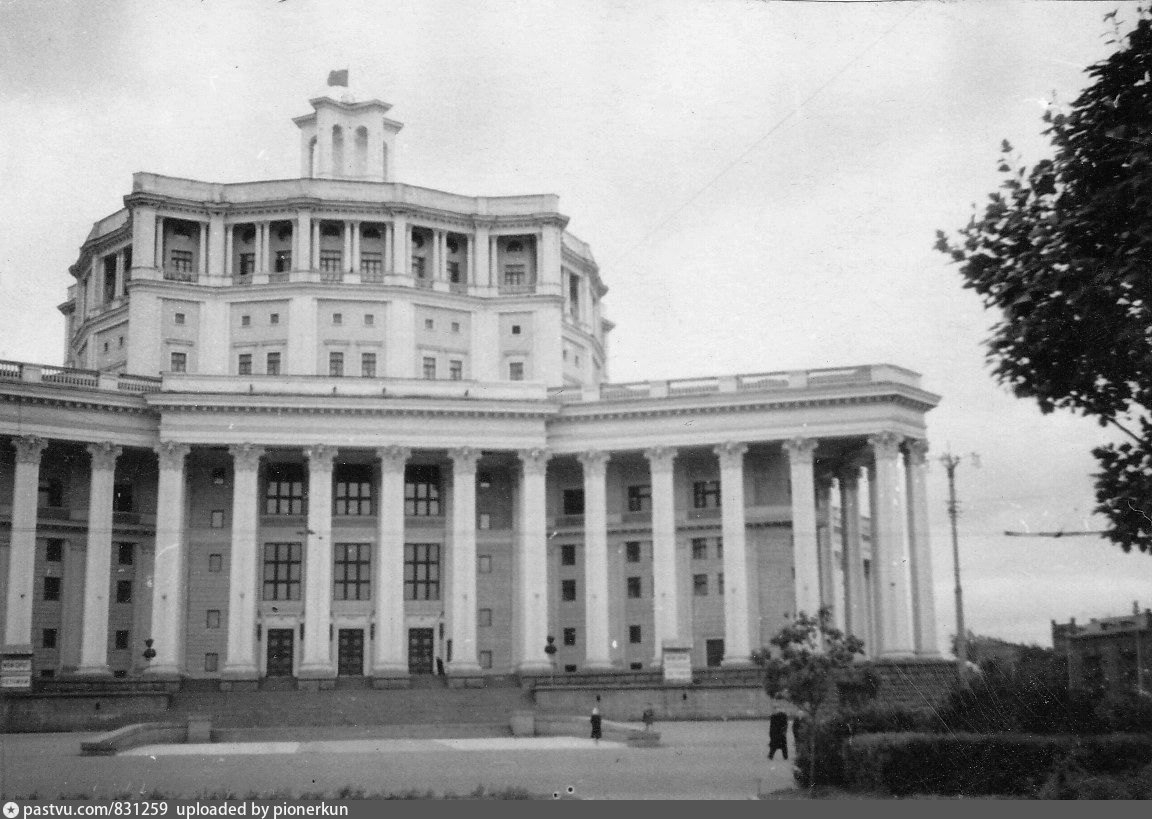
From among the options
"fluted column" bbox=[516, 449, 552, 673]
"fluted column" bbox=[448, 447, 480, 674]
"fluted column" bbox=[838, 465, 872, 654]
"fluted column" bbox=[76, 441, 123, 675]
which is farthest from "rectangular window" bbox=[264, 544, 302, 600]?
"fluted column" bbox=[838, 465, 872, 654]

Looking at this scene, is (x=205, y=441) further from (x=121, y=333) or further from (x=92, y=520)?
(x=121, y=333)

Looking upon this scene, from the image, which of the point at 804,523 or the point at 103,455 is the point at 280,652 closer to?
the point at 103,455

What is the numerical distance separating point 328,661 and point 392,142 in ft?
127

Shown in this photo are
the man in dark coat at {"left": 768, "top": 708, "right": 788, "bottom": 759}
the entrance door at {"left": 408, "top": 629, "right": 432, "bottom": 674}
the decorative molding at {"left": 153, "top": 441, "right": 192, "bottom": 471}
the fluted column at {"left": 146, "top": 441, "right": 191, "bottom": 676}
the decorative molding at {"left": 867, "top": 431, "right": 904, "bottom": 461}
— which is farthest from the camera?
the entrance door at {"left": 408, "top": 629, "right": 432, "bottom": 674}

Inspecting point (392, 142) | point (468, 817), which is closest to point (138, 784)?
point (468, 817)

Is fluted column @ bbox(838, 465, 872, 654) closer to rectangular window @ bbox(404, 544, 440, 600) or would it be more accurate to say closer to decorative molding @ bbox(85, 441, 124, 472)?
rectangular window @ bbox(404, 544, 440, 600)

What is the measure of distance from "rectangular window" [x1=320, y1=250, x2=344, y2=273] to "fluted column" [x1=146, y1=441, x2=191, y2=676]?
18.6m

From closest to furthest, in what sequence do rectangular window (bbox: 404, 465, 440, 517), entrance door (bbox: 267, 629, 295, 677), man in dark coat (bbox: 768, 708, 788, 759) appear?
man in dark coat (bbox: 768, 708, 788, 759) → entrance door (bbox: 267, 629, 295, 677) → rectangular window (bbox: 404, 465, 440, 517)

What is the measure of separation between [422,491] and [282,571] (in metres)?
9.09

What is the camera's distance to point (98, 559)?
7406cm

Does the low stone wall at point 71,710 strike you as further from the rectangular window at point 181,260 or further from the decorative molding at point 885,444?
the decorative molding at point 885,444

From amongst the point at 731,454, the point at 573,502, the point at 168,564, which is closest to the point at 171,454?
the point at 168,564

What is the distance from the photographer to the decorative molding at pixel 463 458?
79000 mm

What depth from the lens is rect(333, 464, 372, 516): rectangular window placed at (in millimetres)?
82438
